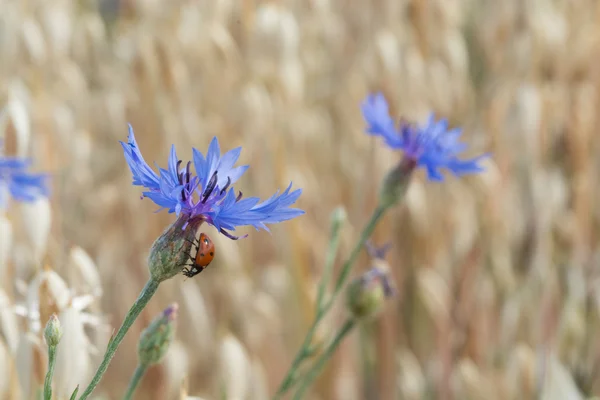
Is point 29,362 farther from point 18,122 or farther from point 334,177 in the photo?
point 334,177

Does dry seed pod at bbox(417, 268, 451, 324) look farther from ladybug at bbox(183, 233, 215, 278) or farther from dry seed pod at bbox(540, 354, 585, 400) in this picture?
ladybug at bbox(183, 233, 215, 278)

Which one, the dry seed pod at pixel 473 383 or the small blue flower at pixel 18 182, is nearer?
the small blue flower at pixel 18 182

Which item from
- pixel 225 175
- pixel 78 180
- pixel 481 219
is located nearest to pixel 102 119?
pixel 78 180

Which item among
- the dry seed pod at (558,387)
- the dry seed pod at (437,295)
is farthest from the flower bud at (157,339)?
the dry seed pod at (437,295)

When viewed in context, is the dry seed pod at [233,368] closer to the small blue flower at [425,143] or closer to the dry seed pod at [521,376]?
the small blue flower at [425,143]

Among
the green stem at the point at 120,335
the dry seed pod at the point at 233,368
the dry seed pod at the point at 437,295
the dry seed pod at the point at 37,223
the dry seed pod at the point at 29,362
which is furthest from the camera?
the dry seed pod at the point at 437,295

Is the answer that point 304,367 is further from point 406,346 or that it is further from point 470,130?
point 470,130
